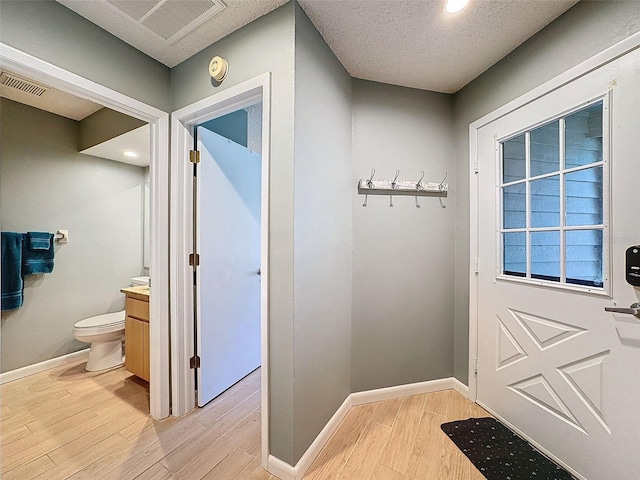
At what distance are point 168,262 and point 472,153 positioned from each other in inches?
90.6

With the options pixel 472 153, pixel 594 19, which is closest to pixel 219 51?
pixel 472 153

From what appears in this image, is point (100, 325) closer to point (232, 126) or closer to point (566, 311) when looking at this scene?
point (232, 126)

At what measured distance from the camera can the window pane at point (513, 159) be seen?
166cm

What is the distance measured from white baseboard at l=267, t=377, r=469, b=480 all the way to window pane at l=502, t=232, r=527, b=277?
99 cm

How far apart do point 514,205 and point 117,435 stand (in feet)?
9.50

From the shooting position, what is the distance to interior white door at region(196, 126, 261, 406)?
6.26 feet

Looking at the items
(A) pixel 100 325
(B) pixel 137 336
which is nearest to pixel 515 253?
(B) pixel 137 336

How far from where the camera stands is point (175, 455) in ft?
4.85

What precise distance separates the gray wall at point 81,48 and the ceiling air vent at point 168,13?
236mm

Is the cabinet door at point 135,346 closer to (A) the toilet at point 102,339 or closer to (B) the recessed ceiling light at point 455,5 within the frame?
(A) the toilet at point 102,339

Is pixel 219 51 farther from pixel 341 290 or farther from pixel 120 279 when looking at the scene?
pixel 120 279

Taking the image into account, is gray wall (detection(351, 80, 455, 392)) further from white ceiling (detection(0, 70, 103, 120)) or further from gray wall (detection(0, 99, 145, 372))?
gray wall (detection(0, 99, 145, 372))

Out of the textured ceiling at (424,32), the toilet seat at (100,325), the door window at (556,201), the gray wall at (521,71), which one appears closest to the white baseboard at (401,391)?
the gray wall at (521,71)

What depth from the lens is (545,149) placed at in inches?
60.5
